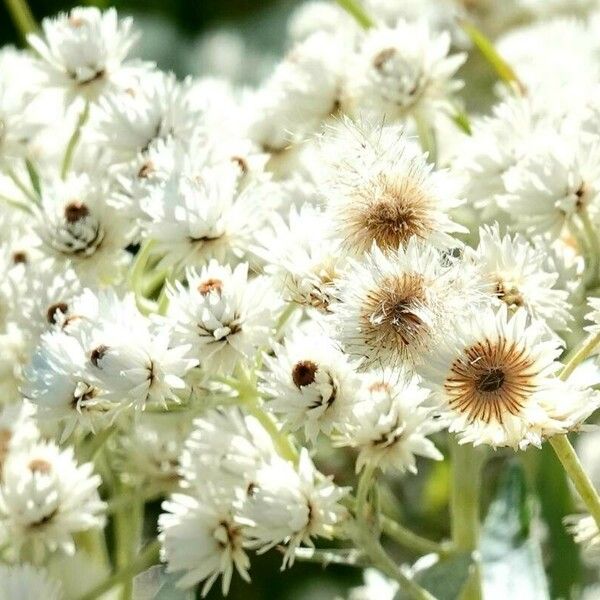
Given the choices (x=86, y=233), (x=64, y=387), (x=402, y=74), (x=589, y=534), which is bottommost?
(x=589, y=534)

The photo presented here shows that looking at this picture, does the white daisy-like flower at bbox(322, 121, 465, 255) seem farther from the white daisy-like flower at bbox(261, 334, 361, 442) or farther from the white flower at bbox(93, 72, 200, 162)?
the white flower at bbox(93, 72, 200, 162)

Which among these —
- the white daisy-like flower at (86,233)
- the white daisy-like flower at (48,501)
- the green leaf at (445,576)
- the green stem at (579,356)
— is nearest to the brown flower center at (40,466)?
the white daisy-like flower at (48,501)

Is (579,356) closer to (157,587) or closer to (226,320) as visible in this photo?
(226,320)

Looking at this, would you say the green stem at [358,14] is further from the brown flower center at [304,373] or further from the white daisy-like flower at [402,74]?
the brown flower center at [304,373]

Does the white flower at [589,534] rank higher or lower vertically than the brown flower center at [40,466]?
lower

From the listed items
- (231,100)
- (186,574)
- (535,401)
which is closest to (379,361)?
(535,401)

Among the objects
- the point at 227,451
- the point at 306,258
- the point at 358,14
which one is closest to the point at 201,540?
the point at 227,451
